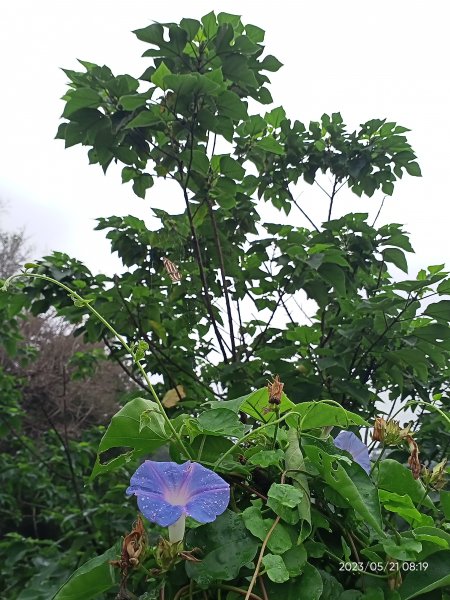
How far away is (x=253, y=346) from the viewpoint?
1.73 m

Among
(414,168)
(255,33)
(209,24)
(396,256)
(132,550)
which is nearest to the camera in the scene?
(132,550)

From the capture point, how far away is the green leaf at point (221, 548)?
0.43 meters

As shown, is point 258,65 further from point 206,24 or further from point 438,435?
point 438,435

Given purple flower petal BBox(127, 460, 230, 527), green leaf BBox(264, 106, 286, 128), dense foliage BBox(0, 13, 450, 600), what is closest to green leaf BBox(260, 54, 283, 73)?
dense foliage BBox(0, 13, 450, 600)

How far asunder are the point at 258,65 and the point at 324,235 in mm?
505

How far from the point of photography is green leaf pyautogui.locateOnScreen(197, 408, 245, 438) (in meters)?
0.50

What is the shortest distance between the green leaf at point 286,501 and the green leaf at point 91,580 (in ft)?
0.46

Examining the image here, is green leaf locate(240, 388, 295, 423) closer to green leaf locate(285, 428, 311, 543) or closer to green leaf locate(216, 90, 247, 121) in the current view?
green leaf locate(285, 428, 311, 543)

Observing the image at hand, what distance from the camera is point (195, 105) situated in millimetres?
1293

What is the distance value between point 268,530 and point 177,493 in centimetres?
8

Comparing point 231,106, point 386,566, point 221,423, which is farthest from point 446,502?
point 231,106

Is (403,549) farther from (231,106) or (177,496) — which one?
(231,106)

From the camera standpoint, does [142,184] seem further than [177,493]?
Yes

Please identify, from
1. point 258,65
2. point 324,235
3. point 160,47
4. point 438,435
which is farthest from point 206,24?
point 438,435
